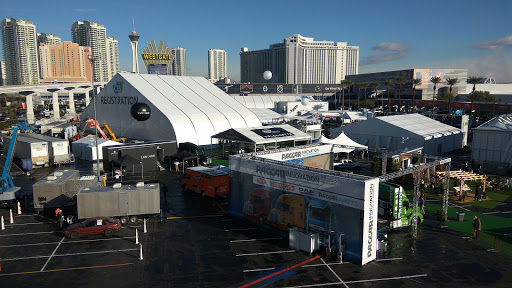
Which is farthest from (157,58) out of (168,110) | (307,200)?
(307,200)

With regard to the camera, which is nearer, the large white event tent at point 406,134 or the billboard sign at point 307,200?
the billboard sign at point 307,200

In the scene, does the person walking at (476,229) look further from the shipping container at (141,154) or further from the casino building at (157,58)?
the casino building at (157,58)

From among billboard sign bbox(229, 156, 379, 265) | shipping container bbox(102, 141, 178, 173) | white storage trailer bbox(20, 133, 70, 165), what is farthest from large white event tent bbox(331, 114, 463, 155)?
white storage trailer bbox(20, 133, 70, 165)

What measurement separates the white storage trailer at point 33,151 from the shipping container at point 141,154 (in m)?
7.65

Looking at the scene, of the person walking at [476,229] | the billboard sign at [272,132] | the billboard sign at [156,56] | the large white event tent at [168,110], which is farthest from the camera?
the billboard sign at [156,56]

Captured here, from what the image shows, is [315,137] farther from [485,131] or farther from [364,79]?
[364,79]

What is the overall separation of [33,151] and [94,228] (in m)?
23.8

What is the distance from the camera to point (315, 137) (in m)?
52.9

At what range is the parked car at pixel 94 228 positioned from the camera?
18.4 meters

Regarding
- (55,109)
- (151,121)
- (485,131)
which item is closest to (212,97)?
(151,121)

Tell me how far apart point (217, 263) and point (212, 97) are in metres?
44.4

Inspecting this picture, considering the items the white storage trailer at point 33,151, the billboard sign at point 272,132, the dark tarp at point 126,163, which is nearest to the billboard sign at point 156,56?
the white storage trailer at point 33,151

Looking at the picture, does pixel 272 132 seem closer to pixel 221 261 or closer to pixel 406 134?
pixel 406 134

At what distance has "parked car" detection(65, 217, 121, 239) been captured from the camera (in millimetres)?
18359
